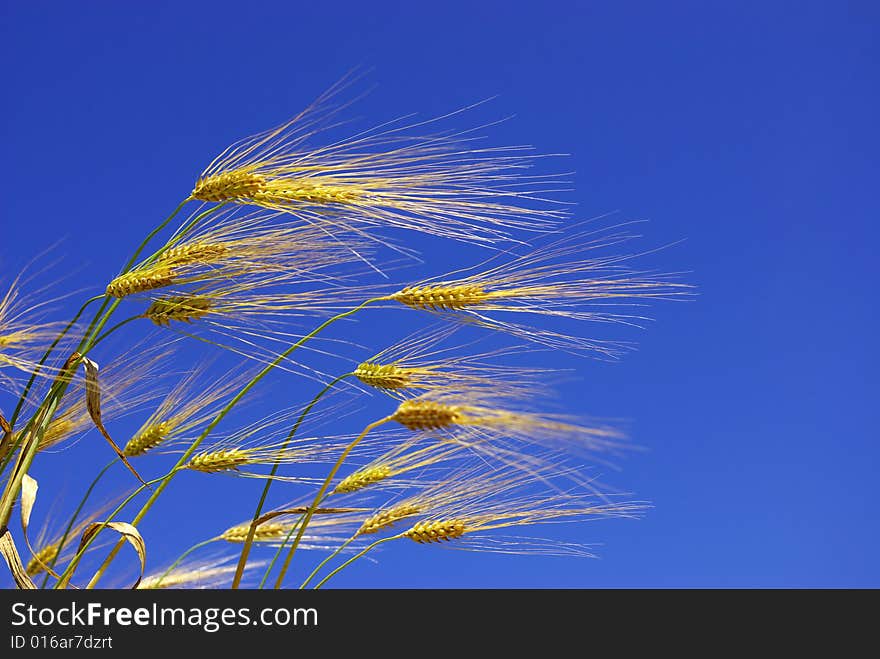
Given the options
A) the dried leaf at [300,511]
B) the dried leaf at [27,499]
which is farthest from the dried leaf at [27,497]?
the dried leaf at [300,511]

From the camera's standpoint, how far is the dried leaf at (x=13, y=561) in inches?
76.3

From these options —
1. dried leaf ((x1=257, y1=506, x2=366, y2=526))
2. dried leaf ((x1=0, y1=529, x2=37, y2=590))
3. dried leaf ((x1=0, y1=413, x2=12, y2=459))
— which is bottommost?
dried leaf ((x1=0, y1=529, x2=37, y2=590))

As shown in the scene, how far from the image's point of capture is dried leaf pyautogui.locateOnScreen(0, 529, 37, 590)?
76.3 inches

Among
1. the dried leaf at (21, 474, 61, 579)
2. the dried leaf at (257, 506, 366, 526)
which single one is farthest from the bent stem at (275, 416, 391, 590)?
the dried leaf at (21, 474, 61, 579)

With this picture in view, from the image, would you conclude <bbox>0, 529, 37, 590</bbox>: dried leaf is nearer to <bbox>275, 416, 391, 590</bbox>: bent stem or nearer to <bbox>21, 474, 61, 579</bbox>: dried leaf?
<bbox>21, 474, 61, 579</bbox>: dried leaf

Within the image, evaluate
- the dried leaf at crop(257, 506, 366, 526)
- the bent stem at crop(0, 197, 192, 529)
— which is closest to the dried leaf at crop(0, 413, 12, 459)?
the bent stem at crop(0, 197, 192, 529)

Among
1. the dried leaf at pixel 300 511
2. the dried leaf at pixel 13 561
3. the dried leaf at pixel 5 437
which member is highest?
the dried leaf at pixel 5 437

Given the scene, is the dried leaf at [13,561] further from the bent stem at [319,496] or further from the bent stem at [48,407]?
the bent stem at [319,496]

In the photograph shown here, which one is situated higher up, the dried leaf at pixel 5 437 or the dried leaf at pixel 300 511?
the dried leaf at pixel 5 437

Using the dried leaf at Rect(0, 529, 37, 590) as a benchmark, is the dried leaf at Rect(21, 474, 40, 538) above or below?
above
